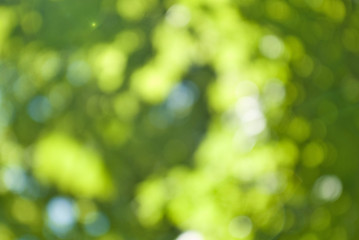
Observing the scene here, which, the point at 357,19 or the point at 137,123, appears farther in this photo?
the point at 357,19

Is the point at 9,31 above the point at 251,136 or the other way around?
above

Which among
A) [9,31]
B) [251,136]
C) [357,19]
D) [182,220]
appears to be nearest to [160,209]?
[182,220]

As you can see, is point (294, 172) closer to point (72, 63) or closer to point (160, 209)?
point (160, 209)

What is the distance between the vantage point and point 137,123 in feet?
2.26

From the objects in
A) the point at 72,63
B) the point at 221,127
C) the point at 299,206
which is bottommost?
the point at 299,206

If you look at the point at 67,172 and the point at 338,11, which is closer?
the point at 67,172

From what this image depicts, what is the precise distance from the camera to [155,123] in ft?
2.27

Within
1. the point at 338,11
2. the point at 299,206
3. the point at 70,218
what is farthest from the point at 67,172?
the point at 338,11

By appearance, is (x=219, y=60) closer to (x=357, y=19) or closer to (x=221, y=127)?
(x=221, y=127)

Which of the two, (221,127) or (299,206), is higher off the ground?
(221,127)

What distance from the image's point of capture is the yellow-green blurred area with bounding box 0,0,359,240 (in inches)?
26.9

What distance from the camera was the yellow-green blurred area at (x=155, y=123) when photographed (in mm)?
683

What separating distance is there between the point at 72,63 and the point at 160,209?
0.19 m

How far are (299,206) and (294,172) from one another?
42 mm
